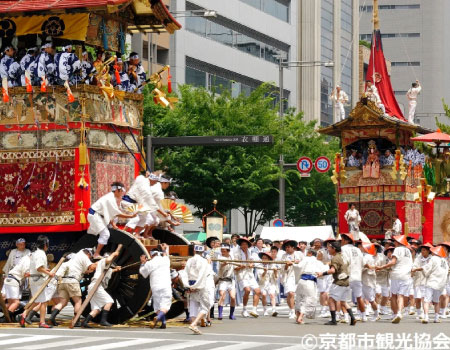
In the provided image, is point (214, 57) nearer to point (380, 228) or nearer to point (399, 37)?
point (380, 228)

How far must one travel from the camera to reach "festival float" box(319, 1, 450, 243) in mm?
37062

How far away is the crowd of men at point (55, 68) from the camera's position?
67.3 feet

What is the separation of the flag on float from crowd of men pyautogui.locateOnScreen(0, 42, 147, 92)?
18849 mm

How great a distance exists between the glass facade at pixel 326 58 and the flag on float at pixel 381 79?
3628cm

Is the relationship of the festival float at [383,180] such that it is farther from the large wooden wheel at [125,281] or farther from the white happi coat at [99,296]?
the white happi coat at [99,296]

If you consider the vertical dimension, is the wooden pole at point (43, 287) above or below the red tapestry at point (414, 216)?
below

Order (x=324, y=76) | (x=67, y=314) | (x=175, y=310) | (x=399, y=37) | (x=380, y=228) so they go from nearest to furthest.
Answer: (x=175, y=310) < (x=67, y=314) < (x=380, y=228) < (x=324, y=76) < (x=399, y=37)

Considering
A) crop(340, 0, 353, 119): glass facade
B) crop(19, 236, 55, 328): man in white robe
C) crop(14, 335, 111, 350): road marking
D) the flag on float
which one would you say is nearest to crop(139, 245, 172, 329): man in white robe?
crop(19, 236, 55, 328): man in white robe

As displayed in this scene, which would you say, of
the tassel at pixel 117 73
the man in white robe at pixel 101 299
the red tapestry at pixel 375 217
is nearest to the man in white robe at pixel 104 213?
the man in white robe at pixel 101 299

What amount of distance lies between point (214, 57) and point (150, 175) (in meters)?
42.5

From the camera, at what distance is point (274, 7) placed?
71312mm

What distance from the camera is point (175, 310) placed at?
22.1 metres

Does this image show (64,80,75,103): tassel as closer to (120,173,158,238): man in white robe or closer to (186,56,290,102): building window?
(120,173,158,238): man in white robe

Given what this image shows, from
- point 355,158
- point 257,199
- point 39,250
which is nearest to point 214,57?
point 257,199
